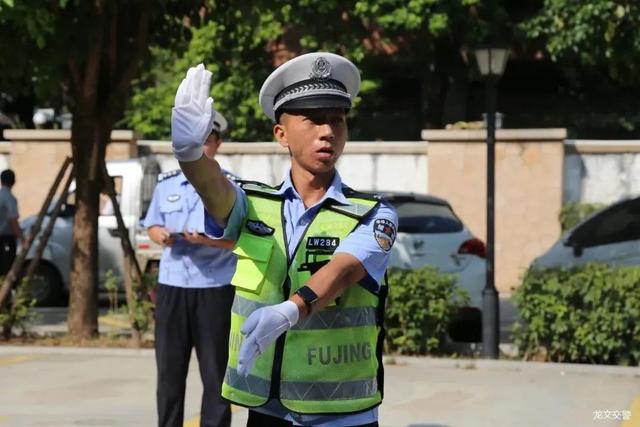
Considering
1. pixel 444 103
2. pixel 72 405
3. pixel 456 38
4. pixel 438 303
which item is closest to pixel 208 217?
pixel 72 405

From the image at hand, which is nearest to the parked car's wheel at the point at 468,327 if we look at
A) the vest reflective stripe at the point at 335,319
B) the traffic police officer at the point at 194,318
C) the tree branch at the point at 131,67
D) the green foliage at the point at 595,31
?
the green foliage at the point at 595,31

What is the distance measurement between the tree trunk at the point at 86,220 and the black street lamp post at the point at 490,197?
3.45m

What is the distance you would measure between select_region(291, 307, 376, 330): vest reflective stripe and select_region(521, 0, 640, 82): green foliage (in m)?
8.01

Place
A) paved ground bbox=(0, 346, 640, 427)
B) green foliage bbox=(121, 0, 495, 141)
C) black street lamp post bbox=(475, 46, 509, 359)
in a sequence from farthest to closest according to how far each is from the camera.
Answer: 1. green foliage bbox=(121, 0, 495, 141)
2. black street lamp post bbox=(475, 46, 509, 359)
3. paved ground bbox=(0, 346, 640, 427)

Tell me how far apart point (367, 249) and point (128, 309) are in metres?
8.50

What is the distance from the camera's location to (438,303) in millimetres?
11453

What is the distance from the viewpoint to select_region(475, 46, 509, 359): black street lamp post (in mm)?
11508

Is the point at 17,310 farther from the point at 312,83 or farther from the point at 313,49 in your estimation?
the point at 313,49

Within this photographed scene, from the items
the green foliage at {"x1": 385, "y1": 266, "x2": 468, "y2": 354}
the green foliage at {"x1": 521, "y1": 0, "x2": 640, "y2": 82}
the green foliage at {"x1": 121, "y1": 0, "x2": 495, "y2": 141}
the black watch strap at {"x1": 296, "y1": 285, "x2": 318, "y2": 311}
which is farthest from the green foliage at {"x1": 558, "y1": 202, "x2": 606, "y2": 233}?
the black watch strap at {"x1": 296, "y1": 285, "x2": 318, "y2": 311}

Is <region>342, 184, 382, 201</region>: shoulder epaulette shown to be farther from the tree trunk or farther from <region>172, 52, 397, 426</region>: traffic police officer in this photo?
the tree trunk

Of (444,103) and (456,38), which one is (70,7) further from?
(444,103)

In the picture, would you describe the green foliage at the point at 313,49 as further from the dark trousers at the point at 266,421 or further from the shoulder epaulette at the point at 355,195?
the dark trousers at the point at 266,421

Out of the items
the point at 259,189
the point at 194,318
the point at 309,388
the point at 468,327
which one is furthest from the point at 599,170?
the point at 309,388

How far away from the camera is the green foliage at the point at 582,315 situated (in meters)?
10.9
